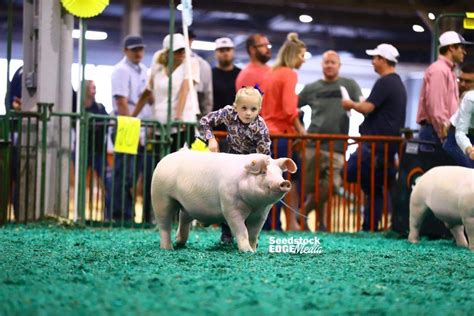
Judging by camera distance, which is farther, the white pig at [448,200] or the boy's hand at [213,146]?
the white pig at [448,200]

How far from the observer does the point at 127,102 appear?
1082cm

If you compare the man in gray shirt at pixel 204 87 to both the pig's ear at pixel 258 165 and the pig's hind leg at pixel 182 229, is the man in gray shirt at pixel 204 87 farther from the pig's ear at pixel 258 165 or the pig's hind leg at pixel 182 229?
the pig's ear at pixel 258 165

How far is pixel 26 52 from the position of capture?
33.0 ft

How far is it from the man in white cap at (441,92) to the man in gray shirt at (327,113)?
146cm

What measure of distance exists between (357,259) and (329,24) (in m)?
13.7

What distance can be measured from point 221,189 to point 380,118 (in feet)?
15.0

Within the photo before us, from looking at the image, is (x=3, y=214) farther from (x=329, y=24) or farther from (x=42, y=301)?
(x=329, y=24)

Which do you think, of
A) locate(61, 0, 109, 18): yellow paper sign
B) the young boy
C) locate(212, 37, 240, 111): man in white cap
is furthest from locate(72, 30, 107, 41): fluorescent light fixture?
the young boy

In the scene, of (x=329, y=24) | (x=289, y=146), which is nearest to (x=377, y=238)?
(x=289, y=146)

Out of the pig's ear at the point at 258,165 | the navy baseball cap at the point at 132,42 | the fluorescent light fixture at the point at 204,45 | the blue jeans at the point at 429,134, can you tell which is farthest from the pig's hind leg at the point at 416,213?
the fluorescent light fixture at the point at 204,45

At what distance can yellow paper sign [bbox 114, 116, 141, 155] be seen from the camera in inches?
369

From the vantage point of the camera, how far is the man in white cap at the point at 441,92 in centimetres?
906

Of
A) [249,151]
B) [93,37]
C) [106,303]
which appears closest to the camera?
[106,303]

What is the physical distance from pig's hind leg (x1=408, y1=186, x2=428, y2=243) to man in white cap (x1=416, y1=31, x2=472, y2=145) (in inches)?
34.9
